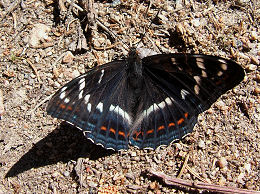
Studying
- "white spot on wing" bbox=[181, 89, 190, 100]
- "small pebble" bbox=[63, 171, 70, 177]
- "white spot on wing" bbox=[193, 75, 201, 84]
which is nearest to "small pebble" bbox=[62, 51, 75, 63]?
"small pebble" bbox=[63, 171, 70, 177]

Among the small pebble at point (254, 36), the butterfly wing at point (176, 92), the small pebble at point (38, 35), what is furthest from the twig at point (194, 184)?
the small pebble at point (38, 35)

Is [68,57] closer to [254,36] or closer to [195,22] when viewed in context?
[195,22]

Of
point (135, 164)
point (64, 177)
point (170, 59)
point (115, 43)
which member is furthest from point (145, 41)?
point (64, 177)

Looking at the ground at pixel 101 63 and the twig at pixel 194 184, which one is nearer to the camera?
the twig at pixel 194 184

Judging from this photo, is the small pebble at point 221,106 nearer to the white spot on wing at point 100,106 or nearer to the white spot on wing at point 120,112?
the white spot on wing at point 120,112

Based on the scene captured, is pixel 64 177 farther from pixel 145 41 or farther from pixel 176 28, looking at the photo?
pixel 176 28

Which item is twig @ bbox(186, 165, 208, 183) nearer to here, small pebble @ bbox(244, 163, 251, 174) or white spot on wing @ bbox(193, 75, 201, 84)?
small pebble @ bbox(244, 163, 251, 174)
